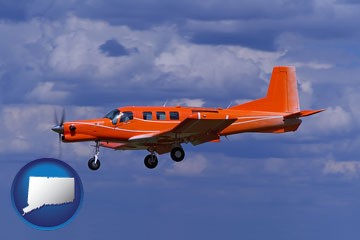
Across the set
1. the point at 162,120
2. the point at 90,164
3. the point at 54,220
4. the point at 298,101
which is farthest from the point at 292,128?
the point at 54,220

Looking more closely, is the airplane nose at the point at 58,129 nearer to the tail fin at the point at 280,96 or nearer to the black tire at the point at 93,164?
the black tire at the point at 93,164

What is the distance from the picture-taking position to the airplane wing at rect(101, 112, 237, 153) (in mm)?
65000

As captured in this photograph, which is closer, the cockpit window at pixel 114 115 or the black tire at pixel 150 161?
the cockpit window at pixel 114 115

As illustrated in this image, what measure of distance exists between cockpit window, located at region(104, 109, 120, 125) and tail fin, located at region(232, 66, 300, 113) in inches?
373

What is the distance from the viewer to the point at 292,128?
71375mm

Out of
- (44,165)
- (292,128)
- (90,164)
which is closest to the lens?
(44,165)

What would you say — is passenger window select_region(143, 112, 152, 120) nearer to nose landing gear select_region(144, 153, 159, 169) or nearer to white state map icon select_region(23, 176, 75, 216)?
nose landing gear select_region(144, 153, 159, 169)

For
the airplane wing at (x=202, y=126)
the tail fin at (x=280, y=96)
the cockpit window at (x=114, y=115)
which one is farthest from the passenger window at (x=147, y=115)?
the tail fin at (x=280, y=96)

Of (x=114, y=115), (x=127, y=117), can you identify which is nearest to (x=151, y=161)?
(x=127, y=117)

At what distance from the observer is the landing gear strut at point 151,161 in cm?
7054

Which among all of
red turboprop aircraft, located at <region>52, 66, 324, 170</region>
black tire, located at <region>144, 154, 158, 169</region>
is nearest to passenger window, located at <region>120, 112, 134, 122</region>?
red turboprop aircraft, located at <region>52, 66, 324, 170</region>

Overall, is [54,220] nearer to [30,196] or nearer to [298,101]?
[30,196]

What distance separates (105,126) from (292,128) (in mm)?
14145

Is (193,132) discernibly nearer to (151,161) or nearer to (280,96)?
(151,161)
